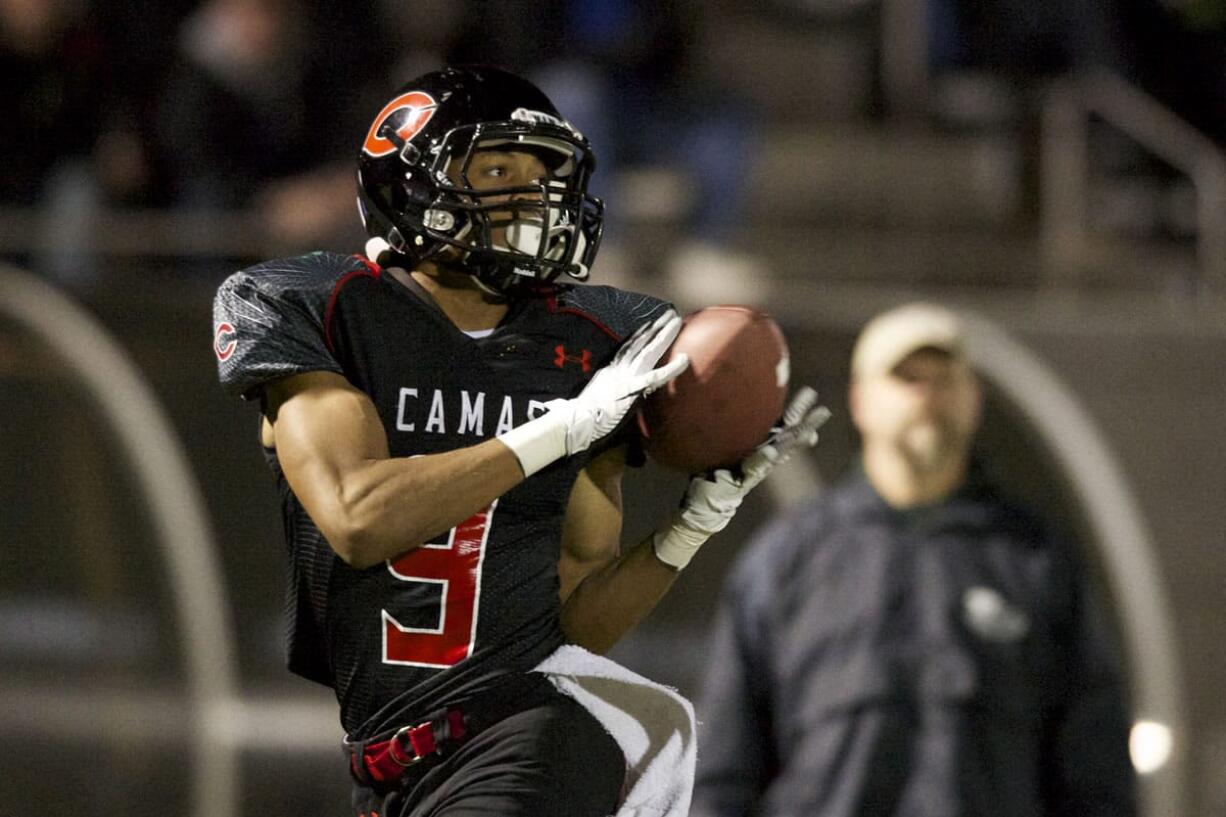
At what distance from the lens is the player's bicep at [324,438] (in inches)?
77.2

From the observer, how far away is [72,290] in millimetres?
4547

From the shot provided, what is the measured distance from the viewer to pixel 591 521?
7.53ft

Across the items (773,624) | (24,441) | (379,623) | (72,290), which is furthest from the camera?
(72,290)

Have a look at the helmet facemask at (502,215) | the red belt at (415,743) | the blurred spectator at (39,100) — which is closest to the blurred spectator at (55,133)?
the blurred spectator at (39,100)

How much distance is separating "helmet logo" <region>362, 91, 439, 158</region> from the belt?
65 cm

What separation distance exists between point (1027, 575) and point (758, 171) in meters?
3.55

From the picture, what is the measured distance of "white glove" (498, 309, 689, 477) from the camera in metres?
2.02

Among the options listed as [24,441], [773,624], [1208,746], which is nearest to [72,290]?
[24,441]

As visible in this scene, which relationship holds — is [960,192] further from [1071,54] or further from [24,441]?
[24,441]

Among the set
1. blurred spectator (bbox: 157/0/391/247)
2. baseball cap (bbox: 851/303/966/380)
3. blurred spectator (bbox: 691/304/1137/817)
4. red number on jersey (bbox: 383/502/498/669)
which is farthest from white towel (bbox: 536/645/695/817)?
blurred spectator (bbox: 157/0/391/247)

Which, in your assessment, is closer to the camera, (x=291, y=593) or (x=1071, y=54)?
(x=291, y=593)

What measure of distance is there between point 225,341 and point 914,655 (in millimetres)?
1792

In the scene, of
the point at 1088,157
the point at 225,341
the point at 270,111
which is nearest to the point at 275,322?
the point at 225,341

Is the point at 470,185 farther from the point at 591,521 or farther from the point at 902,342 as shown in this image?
the point at 902,342
